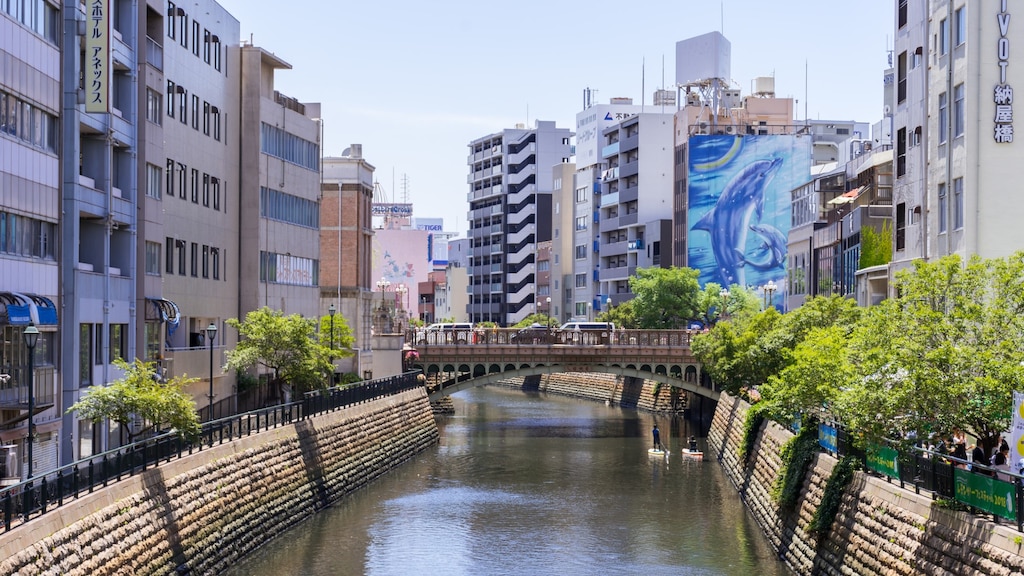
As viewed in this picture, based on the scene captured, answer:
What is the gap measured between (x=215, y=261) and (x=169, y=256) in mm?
7821

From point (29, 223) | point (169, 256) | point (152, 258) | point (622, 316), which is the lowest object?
point (622, 316)

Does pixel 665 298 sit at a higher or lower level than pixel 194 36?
lower

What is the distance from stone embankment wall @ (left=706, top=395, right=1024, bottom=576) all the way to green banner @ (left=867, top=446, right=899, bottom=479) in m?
0.36

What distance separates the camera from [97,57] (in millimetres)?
44875

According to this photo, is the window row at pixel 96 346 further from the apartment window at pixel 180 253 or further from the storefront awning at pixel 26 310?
the apartment window at pixel 180 253

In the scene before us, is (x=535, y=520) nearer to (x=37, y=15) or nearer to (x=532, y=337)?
(x=37, y=15)

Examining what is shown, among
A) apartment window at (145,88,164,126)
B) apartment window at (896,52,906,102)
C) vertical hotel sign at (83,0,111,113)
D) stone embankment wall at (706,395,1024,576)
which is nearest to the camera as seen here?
stone embankment wall at (706,395,1024,576)

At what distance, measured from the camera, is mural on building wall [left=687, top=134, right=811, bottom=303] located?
5423 inches

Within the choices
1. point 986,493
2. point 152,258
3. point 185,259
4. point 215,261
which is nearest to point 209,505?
point 152,258

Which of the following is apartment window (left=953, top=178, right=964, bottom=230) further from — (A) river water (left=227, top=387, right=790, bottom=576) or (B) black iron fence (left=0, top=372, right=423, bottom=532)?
(B) black iron fence (left=0, top=372, right=423, bottom=532)

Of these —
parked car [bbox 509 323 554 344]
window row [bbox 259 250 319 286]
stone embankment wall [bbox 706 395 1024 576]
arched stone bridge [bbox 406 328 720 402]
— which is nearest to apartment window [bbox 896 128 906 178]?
stone embankment wall [bbox 706 395 1024 576]

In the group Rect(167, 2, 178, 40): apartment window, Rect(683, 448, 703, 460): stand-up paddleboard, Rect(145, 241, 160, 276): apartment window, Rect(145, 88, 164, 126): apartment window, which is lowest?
Rect(683, 448, 703, 460): stand-up paddleboard

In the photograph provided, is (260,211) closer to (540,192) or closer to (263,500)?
(263,500)

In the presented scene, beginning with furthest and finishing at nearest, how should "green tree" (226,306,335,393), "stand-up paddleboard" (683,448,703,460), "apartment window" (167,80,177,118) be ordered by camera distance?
"stand-up paddleboard" (683,448,703,460)
"apartment window" (167,80,177,118)
"green tree" (226,306,335,393)
